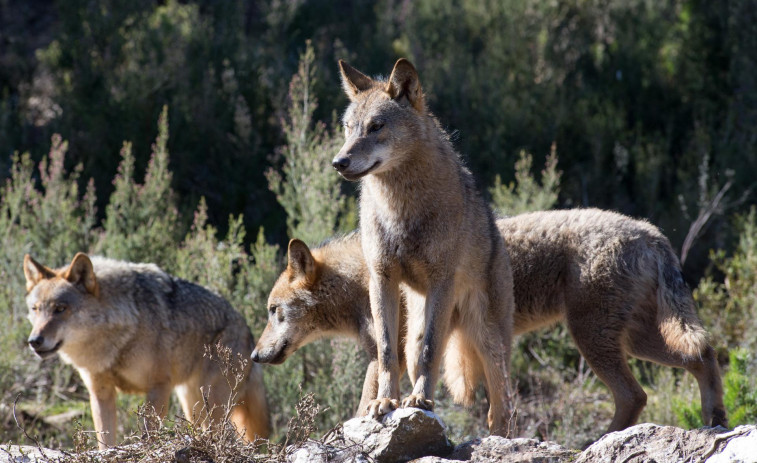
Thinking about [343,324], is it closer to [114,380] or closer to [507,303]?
[507,303]

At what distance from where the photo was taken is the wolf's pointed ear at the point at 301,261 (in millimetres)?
5781

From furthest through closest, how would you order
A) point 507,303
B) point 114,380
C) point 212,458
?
point 114,380
point 507,303
point 212,458

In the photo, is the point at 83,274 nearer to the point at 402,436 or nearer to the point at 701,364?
the point at 402,436

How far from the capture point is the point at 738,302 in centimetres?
847

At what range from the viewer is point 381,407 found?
420 centimetres

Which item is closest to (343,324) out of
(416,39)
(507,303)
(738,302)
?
(507,303)

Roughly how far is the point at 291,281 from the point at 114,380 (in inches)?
65.2

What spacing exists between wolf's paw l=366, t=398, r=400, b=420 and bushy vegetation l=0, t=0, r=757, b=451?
9.05 ft

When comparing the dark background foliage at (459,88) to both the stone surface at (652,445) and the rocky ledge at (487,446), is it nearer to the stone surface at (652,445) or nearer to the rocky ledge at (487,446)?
the rocky ledge at (487,446)

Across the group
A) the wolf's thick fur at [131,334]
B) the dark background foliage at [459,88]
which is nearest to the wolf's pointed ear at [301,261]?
the wolf's thick fur at [131,334]

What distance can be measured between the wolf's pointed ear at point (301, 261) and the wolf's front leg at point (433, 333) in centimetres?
128

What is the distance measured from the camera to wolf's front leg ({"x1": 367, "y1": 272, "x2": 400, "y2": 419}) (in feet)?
15.1

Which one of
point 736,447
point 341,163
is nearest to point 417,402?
point 341,163

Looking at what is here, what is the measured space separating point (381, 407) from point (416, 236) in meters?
1.01
